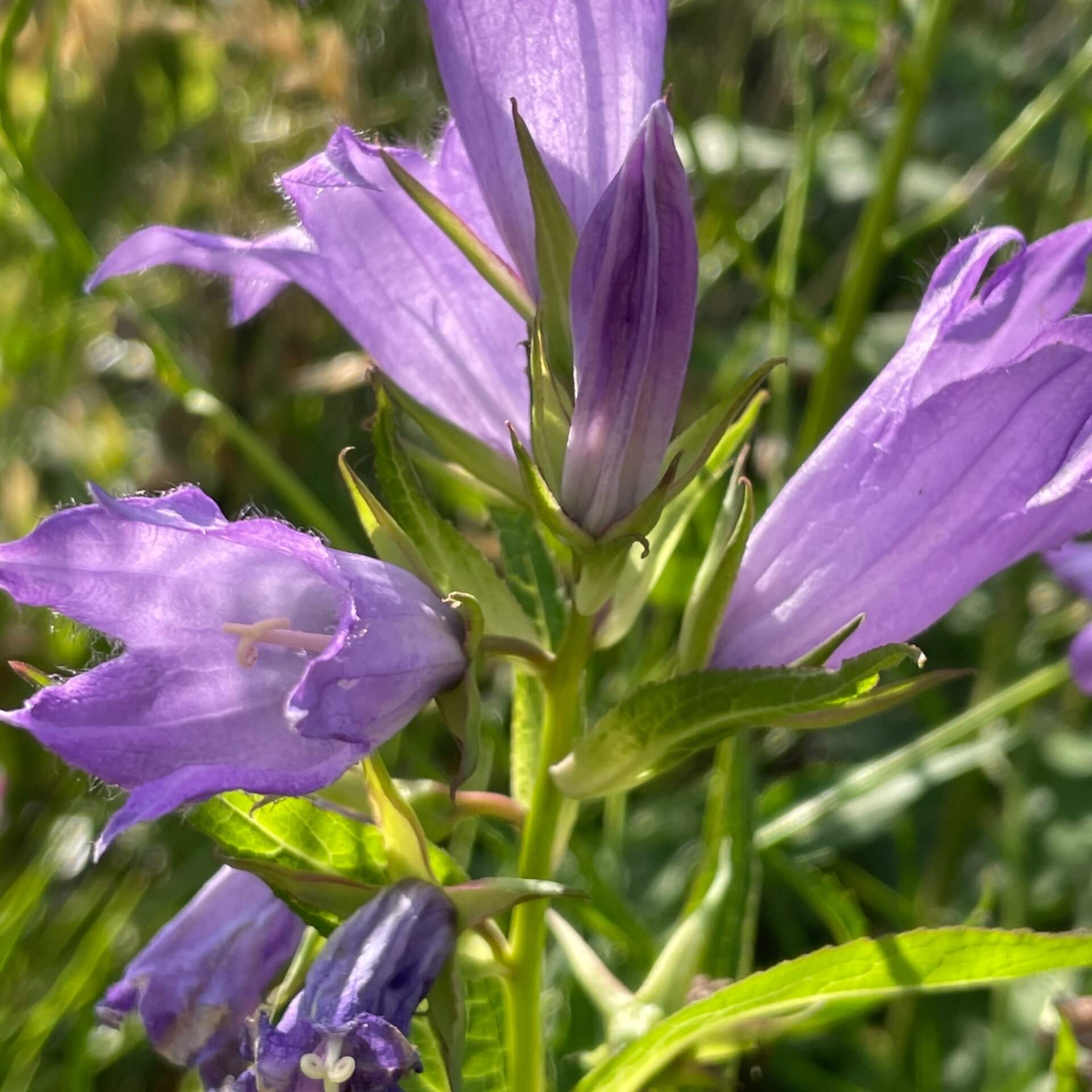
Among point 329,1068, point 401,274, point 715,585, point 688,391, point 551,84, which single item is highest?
point 551,84

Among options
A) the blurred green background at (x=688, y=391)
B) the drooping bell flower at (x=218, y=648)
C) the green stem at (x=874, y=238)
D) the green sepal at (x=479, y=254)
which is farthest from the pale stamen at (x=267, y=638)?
the green stem at (x=874, y=238)

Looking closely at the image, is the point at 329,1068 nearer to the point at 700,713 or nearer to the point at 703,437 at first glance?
the point at 700,713

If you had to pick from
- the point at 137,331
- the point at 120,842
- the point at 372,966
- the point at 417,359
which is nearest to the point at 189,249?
the point at 417,359

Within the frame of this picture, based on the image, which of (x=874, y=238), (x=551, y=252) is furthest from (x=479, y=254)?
(x=874, y=238)

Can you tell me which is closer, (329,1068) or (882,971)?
(329,1068)

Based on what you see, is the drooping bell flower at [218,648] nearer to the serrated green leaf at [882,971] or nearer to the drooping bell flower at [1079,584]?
the serrated green leaf at [882,971]

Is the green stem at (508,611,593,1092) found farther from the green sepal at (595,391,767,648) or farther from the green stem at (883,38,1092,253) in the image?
the green stem at (883,38,1092,253)

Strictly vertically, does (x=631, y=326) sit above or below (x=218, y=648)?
above
